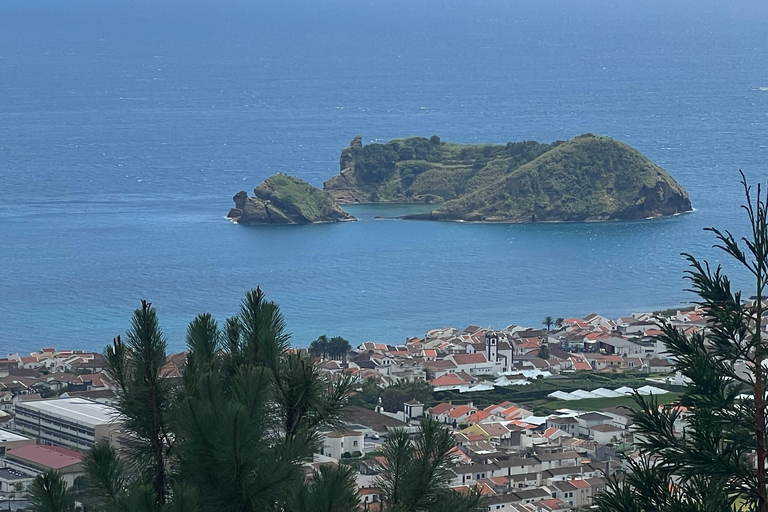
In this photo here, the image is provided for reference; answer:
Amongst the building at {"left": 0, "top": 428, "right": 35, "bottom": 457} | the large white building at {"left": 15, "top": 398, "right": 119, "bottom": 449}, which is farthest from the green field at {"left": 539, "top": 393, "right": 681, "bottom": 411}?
the building at {"left": 0, "top": 428, "right": 35, "bottom": 457}

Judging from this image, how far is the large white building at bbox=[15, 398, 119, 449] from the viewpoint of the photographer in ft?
73.7

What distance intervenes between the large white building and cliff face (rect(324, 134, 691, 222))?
1228 inches

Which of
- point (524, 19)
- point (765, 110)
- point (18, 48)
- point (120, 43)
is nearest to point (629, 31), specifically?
point (524, 19)

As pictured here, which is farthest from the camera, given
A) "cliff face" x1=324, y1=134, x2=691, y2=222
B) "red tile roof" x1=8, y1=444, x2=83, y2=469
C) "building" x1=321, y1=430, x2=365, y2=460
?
"cliff face" x1=324, y1=134, x2=691, y2=222

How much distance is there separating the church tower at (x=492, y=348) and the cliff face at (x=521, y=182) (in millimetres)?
21864

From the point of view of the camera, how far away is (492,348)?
3362 cm

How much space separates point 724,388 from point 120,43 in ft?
510

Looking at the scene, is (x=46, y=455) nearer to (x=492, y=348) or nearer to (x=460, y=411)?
(x=460, y=411)

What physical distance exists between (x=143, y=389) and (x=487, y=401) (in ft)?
83.2

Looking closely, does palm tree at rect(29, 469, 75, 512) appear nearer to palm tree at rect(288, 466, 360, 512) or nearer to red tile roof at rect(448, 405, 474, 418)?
palm tree at rect(288, 466, 360, 512)

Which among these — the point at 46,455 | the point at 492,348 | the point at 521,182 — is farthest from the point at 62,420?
the point at 521,182

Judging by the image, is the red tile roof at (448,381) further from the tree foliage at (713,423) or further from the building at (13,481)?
the tree foliage at (713,423)

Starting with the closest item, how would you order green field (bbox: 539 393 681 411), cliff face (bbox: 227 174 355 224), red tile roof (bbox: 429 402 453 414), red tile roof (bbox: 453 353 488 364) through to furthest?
red tile roof (bbox: 429 402 453 414) → green field (bbox: 539 393 681 411) → red tile roof (bbox: 453 353 488 364) → cliff face (bbox: 227 174 355 224)

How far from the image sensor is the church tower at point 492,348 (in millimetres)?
33531
